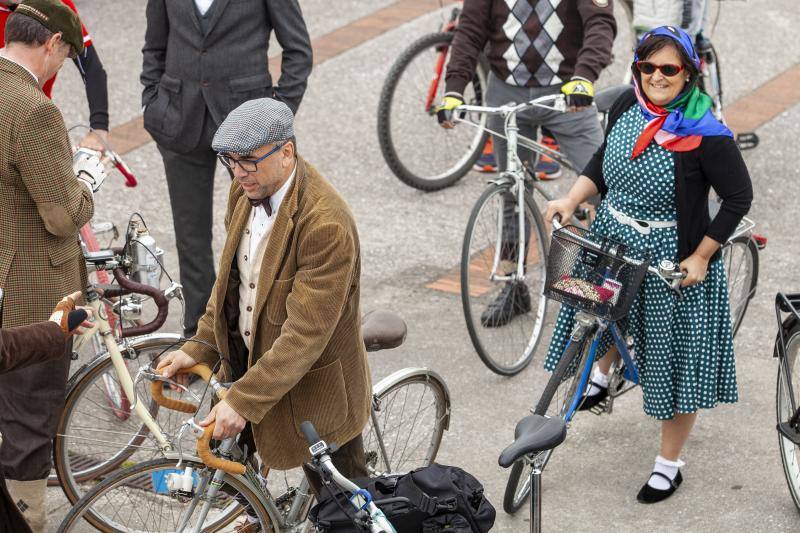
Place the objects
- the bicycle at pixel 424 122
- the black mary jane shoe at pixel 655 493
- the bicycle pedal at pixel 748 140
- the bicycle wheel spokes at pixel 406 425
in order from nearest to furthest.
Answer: the bicycle wheel spokes at pixel 406 425, the black mary jane shoe at pixel 655 493, the bicycle pedal at pixel 748 140, the bicycle at pixel 424 122

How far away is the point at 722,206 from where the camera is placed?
4664 mm

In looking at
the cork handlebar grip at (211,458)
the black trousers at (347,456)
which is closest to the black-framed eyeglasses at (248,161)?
the cork handlebar grip at (211,458)

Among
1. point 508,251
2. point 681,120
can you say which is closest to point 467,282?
point 508,251

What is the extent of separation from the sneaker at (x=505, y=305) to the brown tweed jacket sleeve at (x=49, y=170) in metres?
2.52

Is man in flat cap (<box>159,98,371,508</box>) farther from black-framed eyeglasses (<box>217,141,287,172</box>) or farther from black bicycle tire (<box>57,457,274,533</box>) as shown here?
black bicycle tire (<box>57,457,274,533</box>)

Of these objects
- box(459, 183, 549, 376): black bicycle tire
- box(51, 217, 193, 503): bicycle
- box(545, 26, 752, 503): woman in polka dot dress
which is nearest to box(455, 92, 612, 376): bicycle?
box(459, 183, 549, 376): black bicycle tire

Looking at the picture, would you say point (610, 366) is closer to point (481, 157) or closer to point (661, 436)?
point (661, 436)

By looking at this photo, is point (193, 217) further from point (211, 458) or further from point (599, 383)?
point (211, 458)

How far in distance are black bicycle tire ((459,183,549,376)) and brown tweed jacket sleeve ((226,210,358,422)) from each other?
6.65 feet

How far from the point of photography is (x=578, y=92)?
19.2 ft

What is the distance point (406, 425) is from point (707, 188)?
1.46 m

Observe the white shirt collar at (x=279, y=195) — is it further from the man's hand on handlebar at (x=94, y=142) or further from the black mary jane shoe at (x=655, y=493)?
the black mary jane shoe at (x=655, y=493)

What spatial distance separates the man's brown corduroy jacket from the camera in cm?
377

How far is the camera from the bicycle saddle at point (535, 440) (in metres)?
3.63
